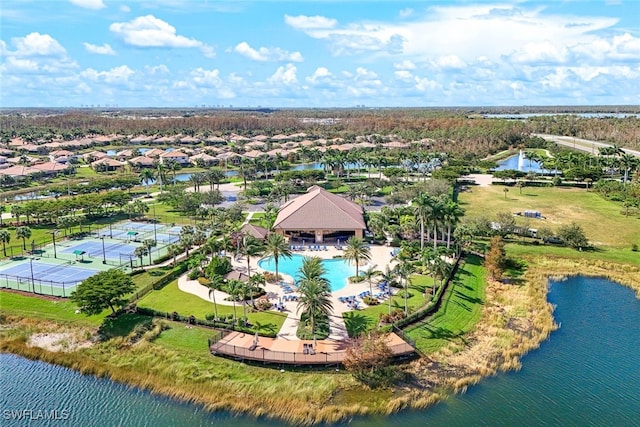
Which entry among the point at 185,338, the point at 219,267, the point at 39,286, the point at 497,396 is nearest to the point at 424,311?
the point at 497,396

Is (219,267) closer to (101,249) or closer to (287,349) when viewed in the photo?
(287,349)

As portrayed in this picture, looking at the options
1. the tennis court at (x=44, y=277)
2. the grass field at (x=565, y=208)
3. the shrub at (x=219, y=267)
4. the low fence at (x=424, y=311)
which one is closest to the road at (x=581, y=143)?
the grass field at (x=565, y=208)

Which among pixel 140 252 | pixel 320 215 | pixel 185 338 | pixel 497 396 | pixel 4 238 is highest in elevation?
pixel 320 215

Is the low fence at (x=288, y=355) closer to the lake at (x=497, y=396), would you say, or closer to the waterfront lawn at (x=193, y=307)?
the waterfront lawn at (x=193, y=307)

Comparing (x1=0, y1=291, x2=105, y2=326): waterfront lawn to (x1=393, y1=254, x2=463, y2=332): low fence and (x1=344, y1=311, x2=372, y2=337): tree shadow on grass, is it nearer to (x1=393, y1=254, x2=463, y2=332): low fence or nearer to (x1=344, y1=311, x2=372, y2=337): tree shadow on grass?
(x1=344, y1=311, x2=372, y2=337): tree shadow on grass

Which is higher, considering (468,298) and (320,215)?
(320,215)

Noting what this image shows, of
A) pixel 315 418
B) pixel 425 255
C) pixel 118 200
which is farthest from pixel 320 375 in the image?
pixel 118 200
